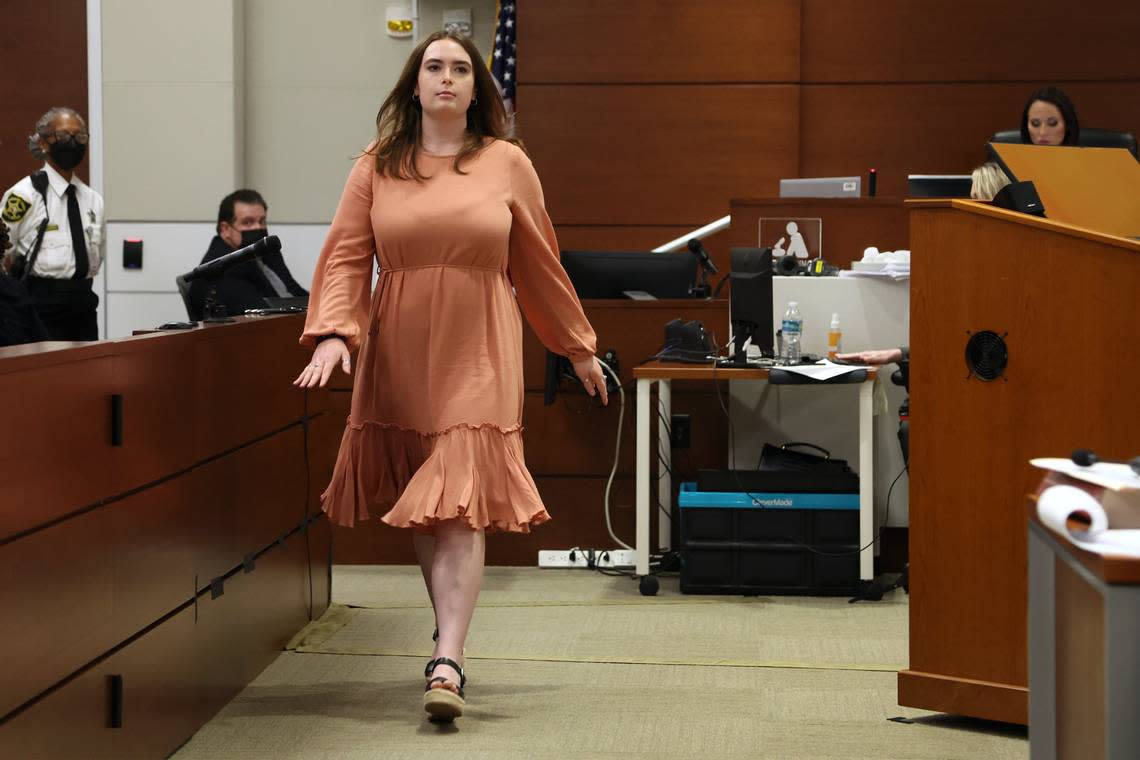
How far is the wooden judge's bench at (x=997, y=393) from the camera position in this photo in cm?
264

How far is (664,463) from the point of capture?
490 cm

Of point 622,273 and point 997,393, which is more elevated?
point 622,273

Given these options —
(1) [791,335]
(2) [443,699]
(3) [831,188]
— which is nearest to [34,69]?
(3) [831,188]

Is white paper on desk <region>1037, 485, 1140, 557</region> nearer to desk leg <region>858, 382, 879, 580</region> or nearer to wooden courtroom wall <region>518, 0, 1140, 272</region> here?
desk leg <region>858, 382, 879, 580</region>

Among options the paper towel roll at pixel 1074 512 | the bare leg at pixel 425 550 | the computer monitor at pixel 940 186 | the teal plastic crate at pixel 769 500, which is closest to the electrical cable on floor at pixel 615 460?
the teal plastic crate at pixel 769 500

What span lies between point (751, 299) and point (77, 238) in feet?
8.57

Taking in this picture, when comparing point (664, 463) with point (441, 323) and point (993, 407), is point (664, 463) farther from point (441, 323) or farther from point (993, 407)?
point (993, 407)

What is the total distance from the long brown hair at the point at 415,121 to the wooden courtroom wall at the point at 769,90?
11.7 feet

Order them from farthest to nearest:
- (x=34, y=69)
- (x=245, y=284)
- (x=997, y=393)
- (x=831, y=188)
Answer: (x=34, y=69), (x=831, y=188), (x=245, y=284), (x=997, y=393)

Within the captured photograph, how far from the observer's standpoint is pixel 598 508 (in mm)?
4934

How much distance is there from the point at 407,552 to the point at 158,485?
2.36 meters

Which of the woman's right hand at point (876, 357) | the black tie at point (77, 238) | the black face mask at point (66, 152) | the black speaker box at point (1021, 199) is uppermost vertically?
the black face mask at point (66, 152)

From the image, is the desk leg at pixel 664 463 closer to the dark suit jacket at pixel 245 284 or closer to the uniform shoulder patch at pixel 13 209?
the dark suit jacket at pixel 245 284

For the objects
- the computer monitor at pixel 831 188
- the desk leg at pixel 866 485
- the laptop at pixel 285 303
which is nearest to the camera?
the laptop at pixel 285 303
